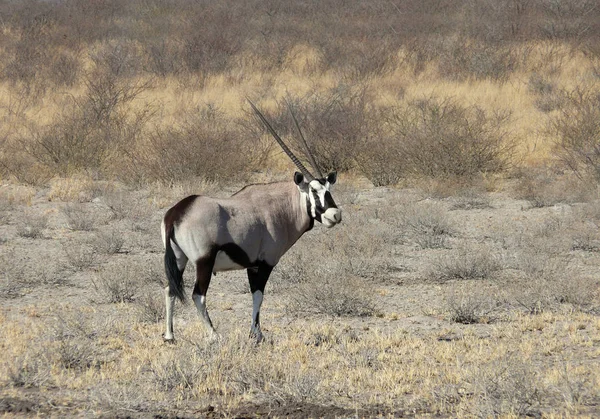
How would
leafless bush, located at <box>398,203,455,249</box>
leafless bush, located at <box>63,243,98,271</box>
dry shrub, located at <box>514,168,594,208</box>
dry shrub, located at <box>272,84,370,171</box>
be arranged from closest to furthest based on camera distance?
1. leafless bush, located at <box>63,243,98,271</box>
2. leafless bush, located at <box>398,203,455,249</box>
3. dry shrub, located at <box>514,168,594,208</box>
4. dry shrub, located at <box>272,84,370,171</box>

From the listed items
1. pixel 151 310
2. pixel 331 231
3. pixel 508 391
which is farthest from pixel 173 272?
pixel 331 231

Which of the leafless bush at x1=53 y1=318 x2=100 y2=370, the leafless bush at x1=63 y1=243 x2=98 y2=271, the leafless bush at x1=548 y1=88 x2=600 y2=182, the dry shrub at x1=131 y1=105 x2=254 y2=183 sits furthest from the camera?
the dry shrub at x1=131 y1=105 x2=254 y2=183

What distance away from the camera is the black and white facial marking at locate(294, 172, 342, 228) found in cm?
725

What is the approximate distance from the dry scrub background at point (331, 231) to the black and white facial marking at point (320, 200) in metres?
0.97

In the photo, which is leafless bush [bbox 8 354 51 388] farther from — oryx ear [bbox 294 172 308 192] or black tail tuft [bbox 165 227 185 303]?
oryx ear [bbox 294 172 308 192]

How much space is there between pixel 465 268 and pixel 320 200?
334cm

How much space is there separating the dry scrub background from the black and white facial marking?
0.97 metres

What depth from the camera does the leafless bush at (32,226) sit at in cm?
1252

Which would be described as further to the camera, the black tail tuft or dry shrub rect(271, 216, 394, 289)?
dry shrub rect(271, 216, 394, 289)

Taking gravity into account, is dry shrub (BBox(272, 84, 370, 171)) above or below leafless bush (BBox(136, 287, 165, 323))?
above

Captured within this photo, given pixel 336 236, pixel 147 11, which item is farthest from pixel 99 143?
pixel 147 11

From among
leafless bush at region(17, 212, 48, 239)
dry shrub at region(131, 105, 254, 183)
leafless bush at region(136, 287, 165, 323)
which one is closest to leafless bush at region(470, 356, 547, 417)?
leafless bush at region(136, 287, 165, 323)

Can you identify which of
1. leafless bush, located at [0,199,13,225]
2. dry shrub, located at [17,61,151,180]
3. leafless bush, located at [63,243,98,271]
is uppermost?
dry shrub, located at [17,61,151,180]

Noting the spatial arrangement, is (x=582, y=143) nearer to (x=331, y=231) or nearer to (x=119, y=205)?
(x=331, y=231)
